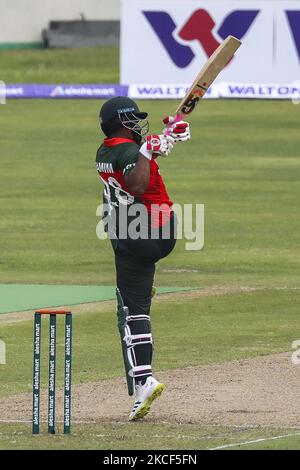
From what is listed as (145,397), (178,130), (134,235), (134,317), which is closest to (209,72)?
(178,130)

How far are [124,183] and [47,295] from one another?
246 inches

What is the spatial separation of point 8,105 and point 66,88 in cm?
220

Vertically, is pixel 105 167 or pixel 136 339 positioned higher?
pixel 105 167

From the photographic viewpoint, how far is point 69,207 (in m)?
23.0

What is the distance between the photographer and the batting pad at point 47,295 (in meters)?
15.3

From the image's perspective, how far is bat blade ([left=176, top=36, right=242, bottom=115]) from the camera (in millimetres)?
10047

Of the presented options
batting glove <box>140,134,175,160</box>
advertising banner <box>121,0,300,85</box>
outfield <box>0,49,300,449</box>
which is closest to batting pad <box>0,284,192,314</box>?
outfield <box>0,49,300,449</box>

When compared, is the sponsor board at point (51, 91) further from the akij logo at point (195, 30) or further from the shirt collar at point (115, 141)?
the shirt collar at point (115, 141)

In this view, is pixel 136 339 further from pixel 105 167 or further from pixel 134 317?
pixel 105 167

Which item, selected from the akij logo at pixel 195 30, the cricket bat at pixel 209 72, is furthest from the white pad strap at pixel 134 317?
the akij logo at pixel 195 30

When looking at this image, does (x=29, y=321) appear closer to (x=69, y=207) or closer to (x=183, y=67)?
(x=69, y=207)

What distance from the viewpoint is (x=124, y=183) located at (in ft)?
32.2

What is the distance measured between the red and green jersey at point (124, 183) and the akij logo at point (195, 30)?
963 inches
